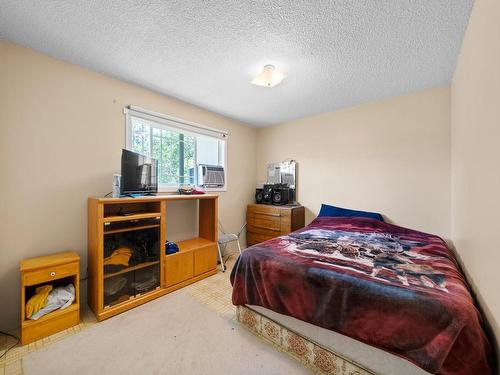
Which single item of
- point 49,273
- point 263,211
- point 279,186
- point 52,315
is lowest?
point 52,315

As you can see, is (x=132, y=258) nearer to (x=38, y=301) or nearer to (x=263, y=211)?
(x=38, y=301)

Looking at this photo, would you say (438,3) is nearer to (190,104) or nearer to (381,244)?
(381,244)

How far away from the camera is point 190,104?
3033 mm

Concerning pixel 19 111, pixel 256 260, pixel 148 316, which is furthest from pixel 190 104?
pixel 148 316

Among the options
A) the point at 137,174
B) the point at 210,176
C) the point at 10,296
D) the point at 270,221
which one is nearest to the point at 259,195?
the point at 270,221

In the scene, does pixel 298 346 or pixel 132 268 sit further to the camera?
pixel 132 268

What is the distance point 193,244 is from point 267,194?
1.58m

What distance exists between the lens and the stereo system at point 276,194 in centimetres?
359

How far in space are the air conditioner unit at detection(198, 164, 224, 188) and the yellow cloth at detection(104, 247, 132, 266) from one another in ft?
4.53

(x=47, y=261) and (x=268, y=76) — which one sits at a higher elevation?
(x=268, y=76)

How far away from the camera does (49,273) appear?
66.1 inches

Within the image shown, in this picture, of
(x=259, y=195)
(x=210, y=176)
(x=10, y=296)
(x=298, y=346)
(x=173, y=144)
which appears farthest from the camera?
(x=259, y=195)

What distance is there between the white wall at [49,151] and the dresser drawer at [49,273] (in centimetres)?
33

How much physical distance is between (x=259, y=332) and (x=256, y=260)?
1.92 ft
